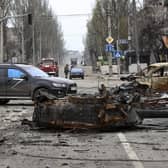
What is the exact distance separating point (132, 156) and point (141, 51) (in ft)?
215

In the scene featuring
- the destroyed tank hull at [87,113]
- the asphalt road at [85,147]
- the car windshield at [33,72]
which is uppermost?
the car windshield at [33,72]

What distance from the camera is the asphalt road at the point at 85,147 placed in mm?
9539

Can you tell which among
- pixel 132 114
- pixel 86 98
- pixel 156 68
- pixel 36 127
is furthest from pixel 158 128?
pixel 156 68

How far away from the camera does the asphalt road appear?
9.54m

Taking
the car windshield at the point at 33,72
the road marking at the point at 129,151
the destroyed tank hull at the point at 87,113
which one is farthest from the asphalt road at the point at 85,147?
the car windshield at the point at 33,72

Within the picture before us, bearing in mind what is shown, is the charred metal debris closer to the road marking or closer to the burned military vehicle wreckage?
the burned military vehicle wreckage

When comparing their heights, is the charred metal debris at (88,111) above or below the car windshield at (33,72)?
below

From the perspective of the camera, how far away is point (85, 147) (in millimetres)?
11414

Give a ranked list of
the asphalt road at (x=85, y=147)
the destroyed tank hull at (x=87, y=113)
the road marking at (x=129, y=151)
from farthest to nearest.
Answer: the destroyed tank hull at (x=87, y=113), the asphalt road at (x=85, y=147), the road marking at (x=129, y=151)

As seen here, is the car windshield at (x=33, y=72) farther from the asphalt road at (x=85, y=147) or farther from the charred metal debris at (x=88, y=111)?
the charred metal debris at (x=88, y=111)

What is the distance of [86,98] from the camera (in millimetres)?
13945

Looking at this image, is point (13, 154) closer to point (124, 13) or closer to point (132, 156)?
point (132, 156)

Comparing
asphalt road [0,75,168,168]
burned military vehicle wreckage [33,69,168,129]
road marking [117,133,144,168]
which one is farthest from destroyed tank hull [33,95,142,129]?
road marking [117,133,144,168]

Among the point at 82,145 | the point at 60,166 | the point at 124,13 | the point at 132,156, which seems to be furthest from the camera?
the point at 124,13
